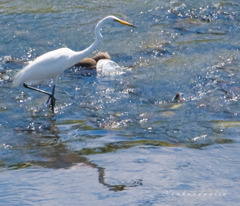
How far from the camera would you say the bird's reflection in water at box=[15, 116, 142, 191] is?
465cm

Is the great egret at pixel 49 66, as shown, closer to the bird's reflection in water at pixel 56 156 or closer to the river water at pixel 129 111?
the river water at pixel 129 111

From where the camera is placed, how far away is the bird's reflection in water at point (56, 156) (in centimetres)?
465

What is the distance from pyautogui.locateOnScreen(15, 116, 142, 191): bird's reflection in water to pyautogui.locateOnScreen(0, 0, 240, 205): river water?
10 millimetres

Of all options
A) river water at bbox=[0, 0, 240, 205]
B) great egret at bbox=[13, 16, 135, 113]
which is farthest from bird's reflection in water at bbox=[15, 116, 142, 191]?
great egret at bbox=[13, 16, 135, 113]

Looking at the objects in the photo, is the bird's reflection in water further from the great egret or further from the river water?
the great egret

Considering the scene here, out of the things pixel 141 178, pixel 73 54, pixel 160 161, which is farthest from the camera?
pixel 73 54

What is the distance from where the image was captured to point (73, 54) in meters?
6.97

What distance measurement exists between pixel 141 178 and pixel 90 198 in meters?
0.56

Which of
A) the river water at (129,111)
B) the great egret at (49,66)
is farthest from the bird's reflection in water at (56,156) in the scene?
the great egret at (49,66)

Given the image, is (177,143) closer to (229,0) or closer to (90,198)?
(90,198)

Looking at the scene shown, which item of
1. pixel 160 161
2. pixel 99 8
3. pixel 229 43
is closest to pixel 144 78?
pixel 229 43

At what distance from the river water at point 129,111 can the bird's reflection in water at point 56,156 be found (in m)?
0.01

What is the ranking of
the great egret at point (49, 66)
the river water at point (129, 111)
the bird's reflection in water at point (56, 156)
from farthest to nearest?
the great egret at point (49, 66) → the bird's reflection in water at point (56, 156) → the river water at point (129, 111)

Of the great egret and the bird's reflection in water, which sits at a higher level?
the great egret
